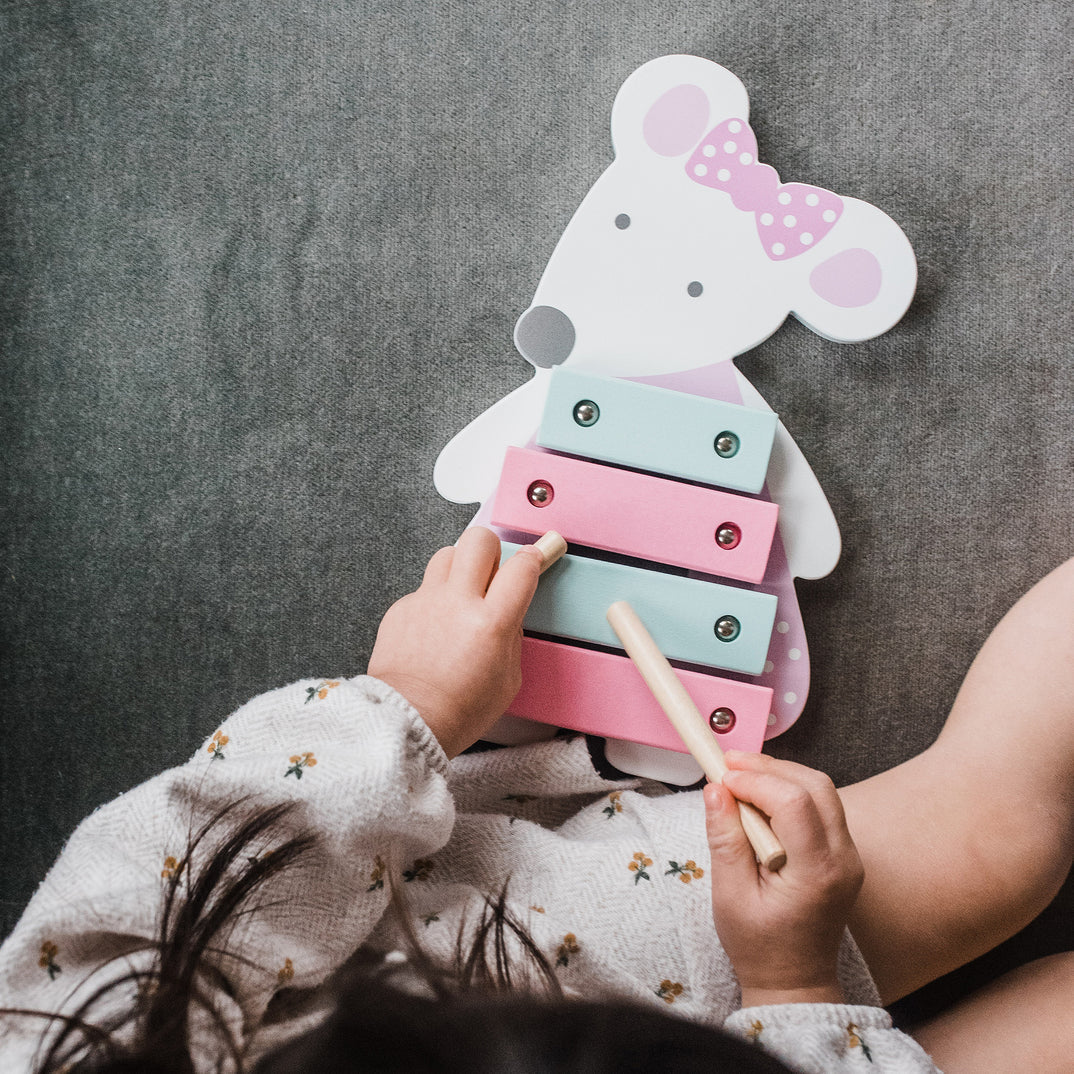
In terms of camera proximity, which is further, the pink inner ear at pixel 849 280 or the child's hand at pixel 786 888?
the pink inner ear at pixel 849 280

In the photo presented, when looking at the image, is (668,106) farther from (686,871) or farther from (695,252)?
(686,871)

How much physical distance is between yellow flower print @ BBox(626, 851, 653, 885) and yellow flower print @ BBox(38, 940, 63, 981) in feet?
1.05

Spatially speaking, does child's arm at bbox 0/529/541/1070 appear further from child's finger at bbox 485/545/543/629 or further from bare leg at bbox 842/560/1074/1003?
bare leg at bbox 842/560/1074/1003

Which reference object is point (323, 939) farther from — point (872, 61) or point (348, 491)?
point (872, 61)

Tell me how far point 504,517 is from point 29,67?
55 centimetres

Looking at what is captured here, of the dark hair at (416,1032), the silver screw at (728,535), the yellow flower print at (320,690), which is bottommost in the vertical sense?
the dark hair at (416,1032)

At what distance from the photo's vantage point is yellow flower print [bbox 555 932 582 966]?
0.52 m

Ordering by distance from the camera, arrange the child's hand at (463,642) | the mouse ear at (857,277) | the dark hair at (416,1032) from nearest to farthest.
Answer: the dark hair at (416,1032) < the child's hand at (463,642) < the mouse ear at (857,277)

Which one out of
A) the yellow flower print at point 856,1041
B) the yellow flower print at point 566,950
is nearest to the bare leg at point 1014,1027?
the yellow flower print at point 856,1041

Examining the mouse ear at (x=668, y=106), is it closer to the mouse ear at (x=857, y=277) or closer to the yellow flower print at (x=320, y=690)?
the mouse ear at (x=857, y=277)

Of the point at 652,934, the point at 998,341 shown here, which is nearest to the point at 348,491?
the point at 652,934

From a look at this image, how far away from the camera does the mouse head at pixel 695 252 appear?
666mm

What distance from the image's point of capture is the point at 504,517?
0.63m

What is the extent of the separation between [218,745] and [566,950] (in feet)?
0.79
